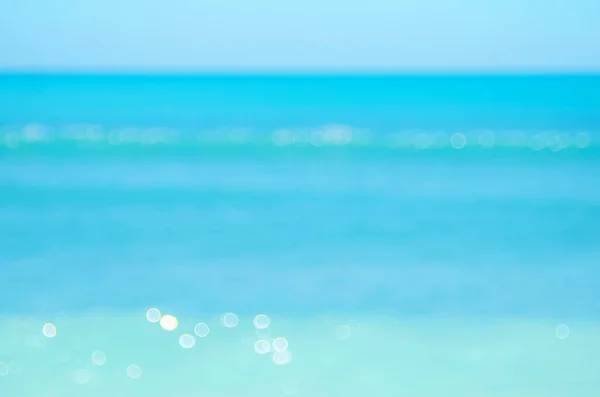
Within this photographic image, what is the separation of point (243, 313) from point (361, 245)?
1.52 metres

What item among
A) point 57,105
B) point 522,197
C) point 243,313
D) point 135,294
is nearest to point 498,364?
point 243,313

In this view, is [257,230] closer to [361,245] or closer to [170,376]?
[361,245]

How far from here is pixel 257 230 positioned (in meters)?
5.06

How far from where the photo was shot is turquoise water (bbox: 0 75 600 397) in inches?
104


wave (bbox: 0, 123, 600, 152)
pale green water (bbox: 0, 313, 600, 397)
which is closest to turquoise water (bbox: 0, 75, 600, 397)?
pale green water (bbox: 0, 313, 600, 397)

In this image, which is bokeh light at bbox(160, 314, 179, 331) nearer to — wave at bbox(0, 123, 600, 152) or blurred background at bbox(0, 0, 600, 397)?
blurred background at bbox(0, 0, 600, 397)

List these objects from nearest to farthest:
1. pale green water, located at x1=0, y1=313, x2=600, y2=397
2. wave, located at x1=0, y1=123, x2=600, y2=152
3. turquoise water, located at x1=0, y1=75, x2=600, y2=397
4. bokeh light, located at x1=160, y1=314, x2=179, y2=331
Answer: pale green water, located at x1=0, y1=313, x2=600, y2=397 → turquoise water, located at x1=0, y1=75, x2=600, y2=397 → bokeh light, located at x1=160, y1=314, x2=179, y2=331 → wave, located at x1=0, y1=123, x2=600, y2=152

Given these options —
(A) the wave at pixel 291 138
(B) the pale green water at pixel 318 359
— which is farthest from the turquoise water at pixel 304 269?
(A) the wave at pixel 291 138

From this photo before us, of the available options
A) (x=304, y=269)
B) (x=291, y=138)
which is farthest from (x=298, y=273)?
(x=291, y=138)

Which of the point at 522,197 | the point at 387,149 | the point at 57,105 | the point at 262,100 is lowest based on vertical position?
the point at 522,197

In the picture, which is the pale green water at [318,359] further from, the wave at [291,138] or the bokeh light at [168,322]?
the wave at [291,138]

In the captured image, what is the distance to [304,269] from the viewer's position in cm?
405

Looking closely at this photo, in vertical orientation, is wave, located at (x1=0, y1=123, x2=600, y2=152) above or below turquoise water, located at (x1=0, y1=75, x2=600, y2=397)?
above

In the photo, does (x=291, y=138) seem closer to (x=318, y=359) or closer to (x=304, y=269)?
(x=304, y=269)
